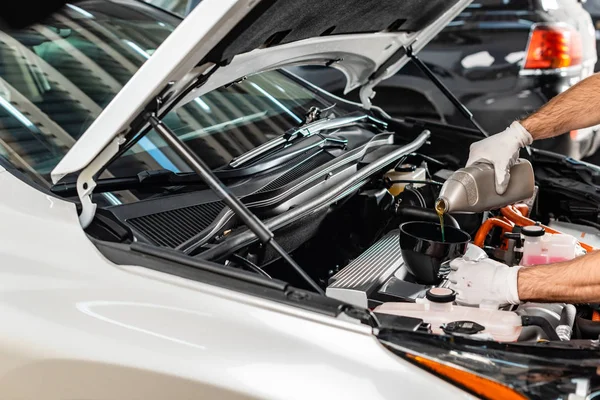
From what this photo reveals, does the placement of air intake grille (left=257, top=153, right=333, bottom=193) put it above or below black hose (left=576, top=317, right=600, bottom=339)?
below

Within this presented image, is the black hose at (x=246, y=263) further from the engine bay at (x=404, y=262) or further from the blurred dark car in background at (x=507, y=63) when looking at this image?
the blurred dark car in background at (x=507, y=63)

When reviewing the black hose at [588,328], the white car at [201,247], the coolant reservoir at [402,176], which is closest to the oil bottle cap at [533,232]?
the white car at [201,247]

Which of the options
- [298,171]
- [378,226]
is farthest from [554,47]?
[298,171]

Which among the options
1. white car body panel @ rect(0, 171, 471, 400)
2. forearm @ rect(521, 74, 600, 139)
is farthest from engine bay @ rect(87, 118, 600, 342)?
forearm @ rect(521, 74, 600, 139)

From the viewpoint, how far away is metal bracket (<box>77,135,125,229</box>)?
4.69ft

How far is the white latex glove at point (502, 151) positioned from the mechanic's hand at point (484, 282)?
0.37 m

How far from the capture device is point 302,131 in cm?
233

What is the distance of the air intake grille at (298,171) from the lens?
1.96 metres

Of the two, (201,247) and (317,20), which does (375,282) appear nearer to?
(201,247)

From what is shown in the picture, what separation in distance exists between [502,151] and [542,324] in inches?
25.7

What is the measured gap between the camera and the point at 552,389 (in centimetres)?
123

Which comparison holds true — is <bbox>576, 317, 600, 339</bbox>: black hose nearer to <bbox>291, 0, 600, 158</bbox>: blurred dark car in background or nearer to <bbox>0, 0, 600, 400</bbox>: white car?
<bbox>0, 0, 600, 400</bbox>: white car

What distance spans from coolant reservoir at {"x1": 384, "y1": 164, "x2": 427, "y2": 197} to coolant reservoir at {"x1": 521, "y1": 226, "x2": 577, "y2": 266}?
1.65 feet

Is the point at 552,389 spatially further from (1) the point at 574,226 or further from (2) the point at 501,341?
(1) the point at 574,226
